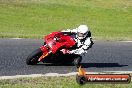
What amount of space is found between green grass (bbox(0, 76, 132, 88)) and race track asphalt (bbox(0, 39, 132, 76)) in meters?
1.31

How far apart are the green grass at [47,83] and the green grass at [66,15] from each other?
14532mm

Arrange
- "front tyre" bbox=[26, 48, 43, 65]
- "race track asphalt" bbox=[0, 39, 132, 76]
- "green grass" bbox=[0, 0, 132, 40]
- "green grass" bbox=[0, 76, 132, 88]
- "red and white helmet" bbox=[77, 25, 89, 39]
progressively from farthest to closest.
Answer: "green grass" bbox=[0, 0, 132, 40] → "front tyre" bbox=[26, 48, 43, 65] → "red and white helmet" bbox=[77, 25, 89, 39] → "race track asphalt" bbox=[0, 39, 132, 76] → "green grass" bbox=[0, 76, 132, 88]

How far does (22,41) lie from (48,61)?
5.43m

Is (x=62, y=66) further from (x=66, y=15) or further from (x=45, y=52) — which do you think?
(x=66, y=15)

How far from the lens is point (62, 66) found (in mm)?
13914

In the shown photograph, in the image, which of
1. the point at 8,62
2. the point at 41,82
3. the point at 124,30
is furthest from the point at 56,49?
the point at 124,30

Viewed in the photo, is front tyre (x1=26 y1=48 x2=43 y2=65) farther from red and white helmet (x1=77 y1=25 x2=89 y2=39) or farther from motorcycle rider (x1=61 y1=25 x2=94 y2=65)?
red and white helmet (x1=77 y1=25 x2=89 y2=39)

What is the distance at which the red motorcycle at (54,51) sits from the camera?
13.6 meters

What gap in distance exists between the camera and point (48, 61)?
13805 mm

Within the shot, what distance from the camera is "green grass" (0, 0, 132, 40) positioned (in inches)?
1096

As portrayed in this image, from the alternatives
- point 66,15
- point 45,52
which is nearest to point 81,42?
point 45,52

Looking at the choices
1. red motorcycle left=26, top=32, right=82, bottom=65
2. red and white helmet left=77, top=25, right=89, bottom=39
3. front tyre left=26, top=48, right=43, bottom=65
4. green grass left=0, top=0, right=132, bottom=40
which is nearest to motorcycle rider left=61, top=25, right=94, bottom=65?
red and white helmet left=77, top=25, right=89, bottom=39

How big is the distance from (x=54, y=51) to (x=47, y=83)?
3085mm

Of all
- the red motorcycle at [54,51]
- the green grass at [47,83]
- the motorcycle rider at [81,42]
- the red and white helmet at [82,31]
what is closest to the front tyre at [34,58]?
the red motorcycle at [54,51]
